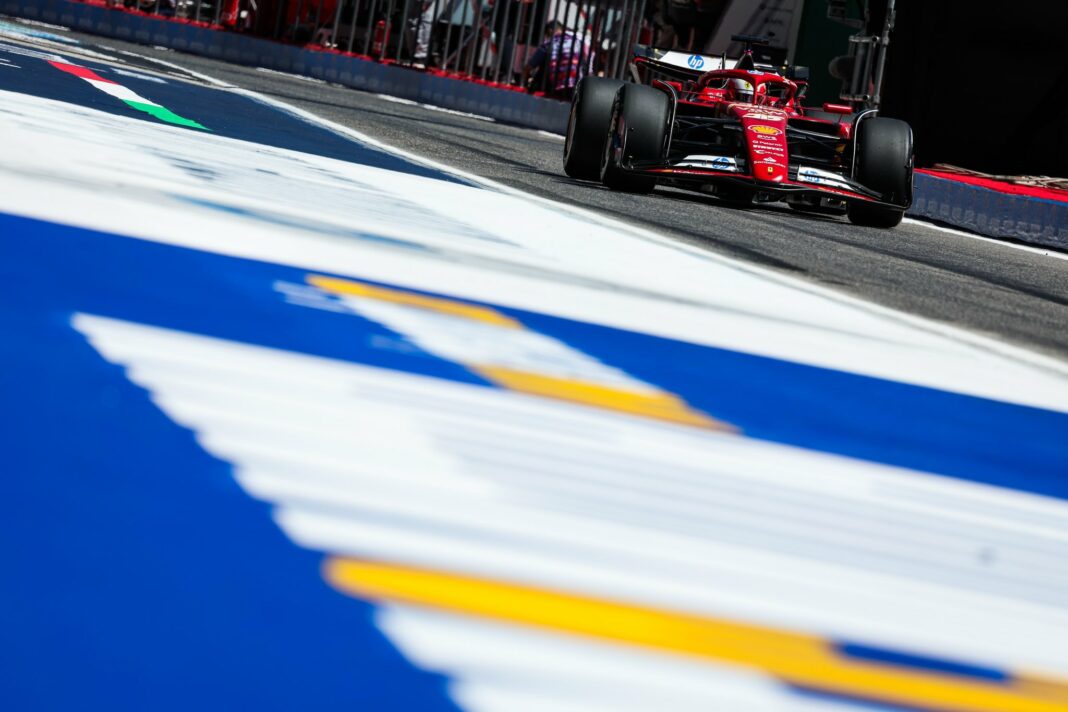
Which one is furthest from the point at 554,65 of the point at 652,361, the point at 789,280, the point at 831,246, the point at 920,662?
the point at 920,662

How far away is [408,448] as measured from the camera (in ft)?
6.19

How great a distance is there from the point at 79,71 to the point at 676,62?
364 centimetres

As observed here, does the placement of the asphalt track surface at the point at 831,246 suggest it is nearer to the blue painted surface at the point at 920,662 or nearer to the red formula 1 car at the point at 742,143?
the red formula 1 car at the point at 742,143

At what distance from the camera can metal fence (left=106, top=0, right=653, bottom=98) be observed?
68.6 feet

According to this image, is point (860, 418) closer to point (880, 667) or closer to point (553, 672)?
point (880, 667)

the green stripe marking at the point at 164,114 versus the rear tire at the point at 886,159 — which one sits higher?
the rear tire at the point at 886,159

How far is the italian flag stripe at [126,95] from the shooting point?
764 centimetres

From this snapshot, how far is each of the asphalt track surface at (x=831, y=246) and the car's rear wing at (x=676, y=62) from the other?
0.73 m

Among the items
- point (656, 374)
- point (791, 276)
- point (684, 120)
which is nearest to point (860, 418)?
point (656, 374)

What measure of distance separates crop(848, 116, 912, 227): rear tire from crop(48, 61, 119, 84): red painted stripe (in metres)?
4.26

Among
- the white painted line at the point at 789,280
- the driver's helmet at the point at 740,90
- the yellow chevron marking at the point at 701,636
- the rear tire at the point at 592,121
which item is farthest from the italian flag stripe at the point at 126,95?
the yellow chevron marking at the point at 701,636

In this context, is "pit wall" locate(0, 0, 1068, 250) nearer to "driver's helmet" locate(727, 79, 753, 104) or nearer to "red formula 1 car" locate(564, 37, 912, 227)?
"red formula 1 car" locate(564, 37, 912, 227)

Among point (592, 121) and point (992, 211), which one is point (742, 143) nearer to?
point (592, 121)

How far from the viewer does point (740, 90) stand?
32.1 ft
